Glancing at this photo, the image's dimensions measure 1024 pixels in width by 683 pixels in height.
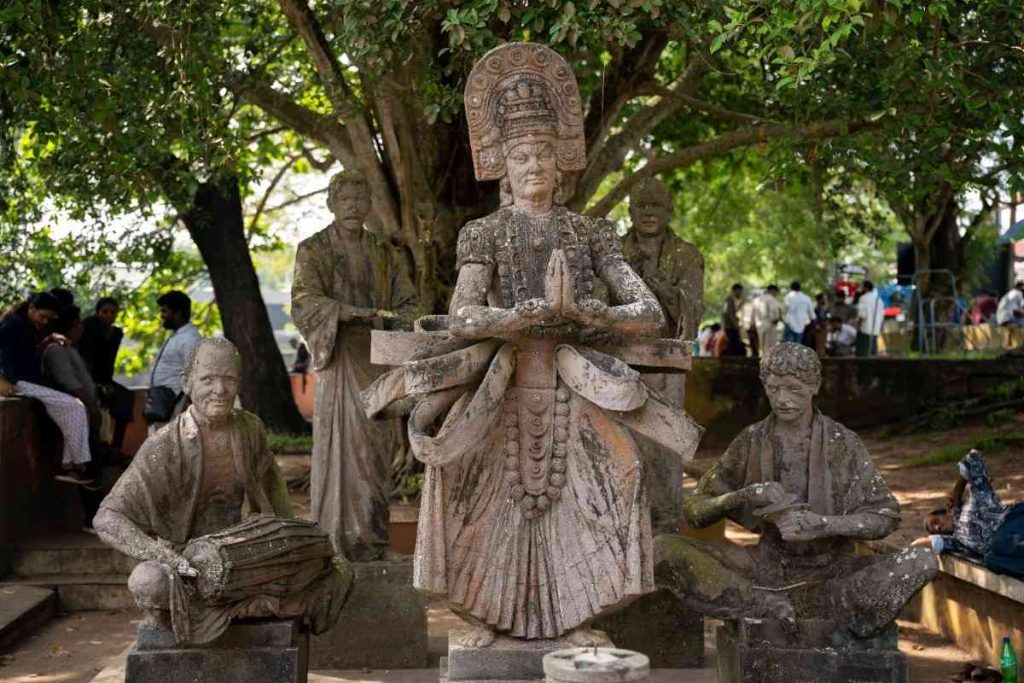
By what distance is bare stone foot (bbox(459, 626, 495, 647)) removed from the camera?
5.55 m

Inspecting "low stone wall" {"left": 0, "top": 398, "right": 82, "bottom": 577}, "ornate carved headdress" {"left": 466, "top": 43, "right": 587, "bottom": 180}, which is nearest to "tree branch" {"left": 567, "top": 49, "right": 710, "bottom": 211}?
"low stone wall" {"left": 0, "top": 398, "right": 82, "bottom": 577}

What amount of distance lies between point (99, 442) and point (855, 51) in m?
6.41

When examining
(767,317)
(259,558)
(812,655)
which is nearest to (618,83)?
(812,655)

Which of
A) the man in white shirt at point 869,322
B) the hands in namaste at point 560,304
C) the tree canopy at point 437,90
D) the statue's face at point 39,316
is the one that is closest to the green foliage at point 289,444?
the tree canopy at point 437,90

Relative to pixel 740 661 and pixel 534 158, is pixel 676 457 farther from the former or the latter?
pixel 534 158

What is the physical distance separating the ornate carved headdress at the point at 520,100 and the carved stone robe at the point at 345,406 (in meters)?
2.41

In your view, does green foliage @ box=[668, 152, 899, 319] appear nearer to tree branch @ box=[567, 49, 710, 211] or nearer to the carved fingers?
tree branch @ box=[567, 49, 710, 211]

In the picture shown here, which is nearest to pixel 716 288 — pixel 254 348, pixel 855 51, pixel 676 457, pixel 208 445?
pixel 254 348

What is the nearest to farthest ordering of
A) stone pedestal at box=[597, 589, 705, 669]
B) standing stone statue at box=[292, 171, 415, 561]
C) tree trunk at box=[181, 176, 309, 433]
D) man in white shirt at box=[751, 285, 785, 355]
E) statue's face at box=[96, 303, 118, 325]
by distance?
stone pedestal at box=[597, 589, 705, 669]
standing stone statue at box=[292, 171, 415, 561]
statue's face at box=[96, 303, 118, 325]
tree trunk at box=[181, 176, 309, 433]
man in white shirt at box=[751, 285, 785, 355]

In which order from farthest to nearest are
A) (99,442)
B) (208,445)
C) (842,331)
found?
1. (842,331)
2. (99,442)
3. (208,445)

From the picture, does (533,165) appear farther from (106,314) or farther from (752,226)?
(752,226)

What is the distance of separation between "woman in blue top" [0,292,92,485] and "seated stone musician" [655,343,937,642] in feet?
19.8

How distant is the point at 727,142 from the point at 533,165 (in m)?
8.14

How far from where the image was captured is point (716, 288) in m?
36.8
